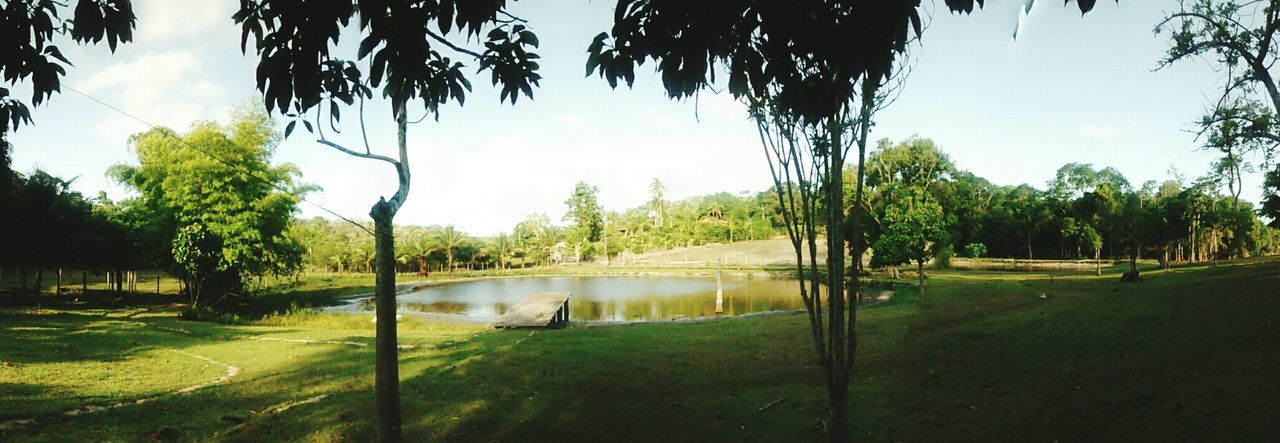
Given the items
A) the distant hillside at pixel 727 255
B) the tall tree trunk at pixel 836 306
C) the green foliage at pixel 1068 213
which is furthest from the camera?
the distant hillside at pixel 727 255

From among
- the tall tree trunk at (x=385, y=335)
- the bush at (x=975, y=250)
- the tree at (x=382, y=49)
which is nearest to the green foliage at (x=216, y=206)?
the tall tree trunk at (x=385, y=335)

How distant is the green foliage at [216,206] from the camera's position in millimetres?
28000

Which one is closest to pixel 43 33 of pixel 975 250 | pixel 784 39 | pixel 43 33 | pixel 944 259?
pixel 43 33

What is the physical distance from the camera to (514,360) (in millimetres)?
13938

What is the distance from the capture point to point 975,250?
176 feet

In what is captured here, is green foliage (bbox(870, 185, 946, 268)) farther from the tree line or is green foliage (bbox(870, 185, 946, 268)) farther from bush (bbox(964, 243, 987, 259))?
bush (bbox(964, 243, 987, 259))

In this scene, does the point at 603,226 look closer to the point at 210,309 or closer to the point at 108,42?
the point at 210,309

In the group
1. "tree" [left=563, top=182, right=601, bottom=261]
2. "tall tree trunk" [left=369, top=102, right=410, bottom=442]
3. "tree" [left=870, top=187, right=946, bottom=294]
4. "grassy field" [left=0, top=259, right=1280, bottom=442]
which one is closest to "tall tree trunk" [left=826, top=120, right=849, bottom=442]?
"grassy field" [left=0, top=259, right=1280, bottom=442]

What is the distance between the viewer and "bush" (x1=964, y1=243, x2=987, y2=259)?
173ft

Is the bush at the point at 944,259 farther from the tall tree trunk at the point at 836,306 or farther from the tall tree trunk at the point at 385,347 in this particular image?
the tall tree trunk at the point at 385,347

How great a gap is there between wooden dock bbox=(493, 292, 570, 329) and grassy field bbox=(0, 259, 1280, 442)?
552cm

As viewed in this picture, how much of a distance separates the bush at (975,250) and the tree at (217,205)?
5174 cm

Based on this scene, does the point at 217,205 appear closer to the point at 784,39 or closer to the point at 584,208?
the point at 784,39

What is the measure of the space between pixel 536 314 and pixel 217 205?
53.3ft
